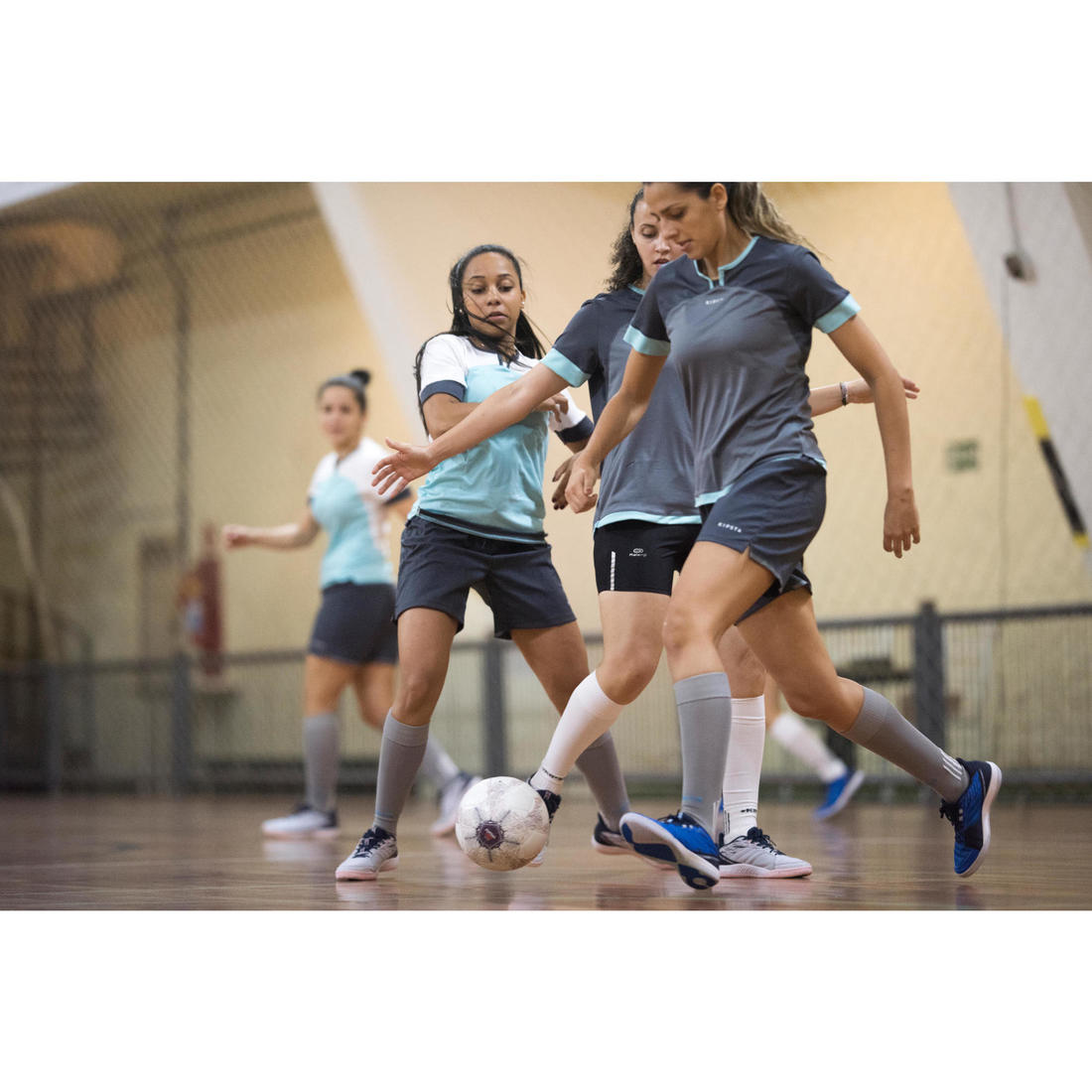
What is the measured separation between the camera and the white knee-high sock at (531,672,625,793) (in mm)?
3133

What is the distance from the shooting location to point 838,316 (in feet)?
8.77

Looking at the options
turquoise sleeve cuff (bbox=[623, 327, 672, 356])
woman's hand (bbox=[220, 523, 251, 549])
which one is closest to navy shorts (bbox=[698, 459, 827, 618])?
turquoise sleeve cuff (bbox=[623, 327, 672, 356])

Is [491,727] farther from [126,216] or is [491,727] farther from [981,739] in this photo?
[126,216]

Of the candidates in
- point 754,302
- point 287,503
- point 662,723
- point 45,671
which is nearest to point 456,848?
point 754,302

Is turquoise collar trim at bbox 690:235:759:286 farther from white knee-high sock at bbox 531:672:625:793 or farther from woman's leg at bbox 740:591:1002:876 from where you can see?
white knee-high sock at bbox 531:672:625:793

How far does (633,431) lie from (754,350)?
0.56m

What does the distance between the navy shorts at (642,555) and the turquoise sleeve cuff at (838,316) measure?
626mm

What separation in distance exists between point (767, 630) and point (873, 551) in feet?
14.6

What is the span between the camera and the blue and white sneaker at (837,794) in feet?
18.4

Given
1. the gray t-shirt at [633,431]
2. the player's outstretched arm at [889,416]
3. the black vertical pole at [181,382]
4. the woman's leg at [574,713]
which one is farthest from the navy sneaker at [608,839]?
the black vertical pole at [181,382]

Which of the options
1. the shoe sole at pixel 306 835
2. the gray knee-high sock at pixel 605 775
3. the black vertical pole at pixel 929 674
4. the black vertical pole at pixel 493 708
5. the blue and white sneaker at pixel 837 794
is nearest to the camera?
the gray knee-high sock at pixel 605 775

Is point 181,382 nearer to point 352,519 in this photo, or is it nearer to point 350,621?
point 352,519

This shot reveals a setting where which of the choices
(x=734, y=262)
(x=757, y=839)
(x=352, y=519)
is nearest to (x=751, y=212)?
(x=734, y=262)

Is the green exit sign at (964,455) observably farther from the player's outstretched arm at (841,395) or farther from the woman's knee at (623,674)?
the woman's knee at (623,674)
